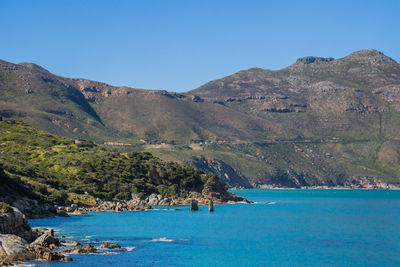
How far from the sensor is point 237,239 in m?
69.2

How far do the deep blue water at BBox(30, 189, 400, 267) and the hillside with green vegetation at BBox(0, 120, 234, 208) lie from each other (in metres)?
22.9

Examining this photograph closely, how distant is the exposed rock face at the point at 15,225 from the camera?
50.2 m

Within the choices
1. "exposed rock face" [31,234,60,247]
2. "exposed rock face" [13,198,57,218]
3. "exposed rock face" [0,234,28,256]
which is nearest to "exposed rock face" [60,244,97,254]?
"exposed rock face" [31,234,60,247]

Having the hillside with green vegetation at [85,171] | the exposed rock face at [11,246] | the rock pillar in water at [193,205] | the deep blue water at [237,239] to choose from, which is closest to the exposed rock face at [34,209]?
the deep blue water at [237,239]

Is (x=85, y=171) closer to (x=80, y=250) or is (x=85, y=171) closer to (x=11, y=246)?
(x=80, y=250)

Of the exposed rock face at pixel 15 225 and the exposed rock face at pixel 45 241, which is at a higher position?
the exposed rock face at pixel 15 225

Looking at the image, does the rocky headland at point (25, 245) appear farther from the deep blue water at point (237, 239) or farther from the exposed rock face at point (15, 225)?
the deep blue water at point (237, 239)

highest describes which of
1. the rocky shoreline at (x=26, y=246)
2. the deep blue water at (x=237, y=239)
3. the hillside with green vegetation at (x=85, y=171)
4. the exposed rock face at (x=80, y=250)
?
the hillside with green vegetation at (x=85, y=171)

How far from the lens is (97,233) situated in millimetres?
69562

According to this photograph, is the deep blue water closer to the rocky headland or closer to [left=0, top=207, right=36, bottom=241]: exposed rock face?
the rocky headland

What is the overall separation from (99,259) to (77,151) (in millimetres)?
111174

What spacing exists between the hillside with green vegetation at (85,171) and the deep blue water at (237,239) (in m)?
22.9

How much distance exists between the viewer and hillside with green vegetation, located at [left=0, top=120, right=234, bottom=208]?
116250 mm

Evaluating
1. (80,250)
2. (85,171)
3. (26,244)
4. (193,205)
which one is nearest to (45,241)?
(26,244)
